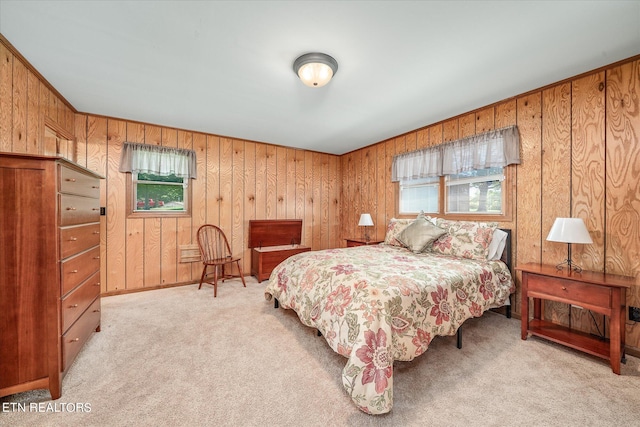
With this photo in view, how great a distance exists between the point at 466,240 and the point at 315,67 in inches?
90.5

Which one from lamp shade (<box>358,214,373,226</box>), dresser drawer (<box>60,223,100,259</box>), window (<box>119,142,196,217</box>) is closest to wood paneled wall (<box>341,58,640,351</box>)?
lamp shade (<box>358,214,373,226</box>)

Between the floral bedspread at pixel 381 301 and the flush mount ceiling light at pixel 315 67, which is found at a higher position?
the flush mount ceiling light at pixel 315 67

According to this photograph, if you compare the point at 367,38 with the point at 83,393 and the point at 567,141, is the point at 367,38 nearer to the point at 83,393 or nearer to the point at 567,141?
the point at 567,141

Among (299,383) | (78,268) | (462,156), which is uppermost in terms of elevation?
(462,156)

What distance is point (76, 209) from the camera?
1.78 meters

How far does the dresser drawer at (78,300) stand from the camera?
1.62m

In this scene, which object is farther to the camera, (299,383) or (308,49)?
(308,49)

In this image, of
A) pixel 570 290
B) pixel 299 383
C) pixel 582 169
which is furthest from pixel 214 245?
pixel 582 169

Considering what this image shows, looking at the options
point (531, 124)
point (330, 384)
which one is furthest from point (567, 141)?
point (330, 384)

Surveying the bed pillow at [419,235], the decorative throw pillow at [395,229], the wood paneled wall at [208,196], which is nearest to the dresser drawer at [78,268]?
the wood paneled wall at [208,196]

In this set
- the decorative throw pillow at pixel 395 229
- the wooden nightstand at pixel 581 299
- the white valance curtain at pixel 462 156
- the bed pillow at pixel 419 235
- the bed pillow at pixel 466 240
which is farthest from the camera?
the decorative throw pillow at pixel 395 229

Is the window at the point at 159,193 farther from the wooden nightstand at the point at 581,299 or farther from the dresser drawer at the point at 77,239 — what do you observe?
the wooden nightstand at the point at 581,299

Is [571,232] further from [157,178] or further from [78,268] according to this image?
[157,178]

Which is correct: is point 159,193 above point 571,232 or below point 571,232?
above
